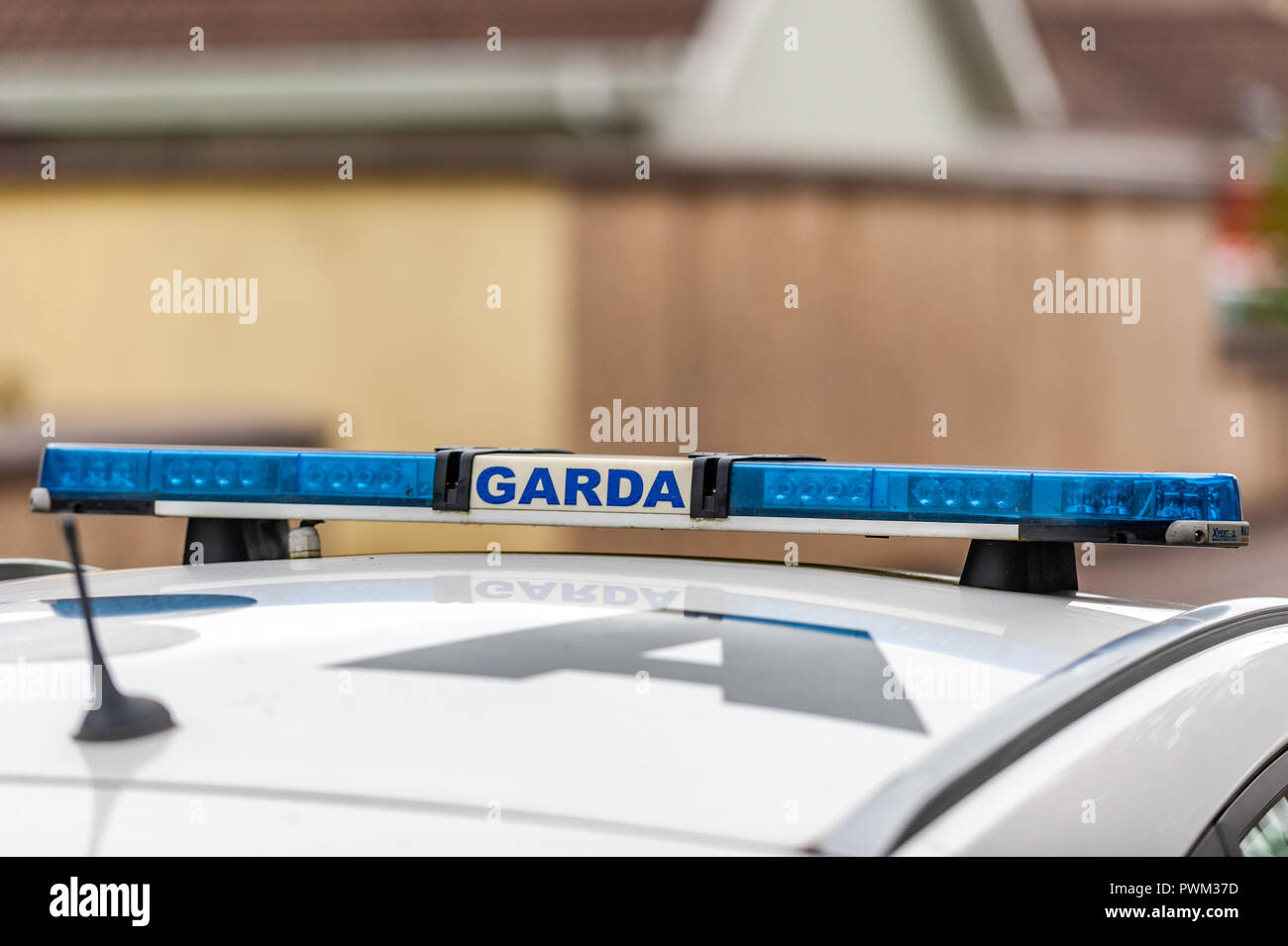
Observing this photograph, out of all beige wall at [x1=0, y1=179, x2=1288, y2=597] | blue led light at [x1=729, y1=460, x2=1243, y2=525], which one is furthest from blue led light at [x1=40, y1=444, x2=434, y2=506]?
beige wall at [x1=0, y1=179, x2=1288, y2=597]

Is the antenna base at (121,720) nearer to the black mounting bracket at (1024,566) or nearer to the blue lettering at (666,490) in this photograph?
the blue lettering at (666,490)

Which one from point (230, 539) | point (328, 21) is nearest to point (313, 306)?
point (328, 21)

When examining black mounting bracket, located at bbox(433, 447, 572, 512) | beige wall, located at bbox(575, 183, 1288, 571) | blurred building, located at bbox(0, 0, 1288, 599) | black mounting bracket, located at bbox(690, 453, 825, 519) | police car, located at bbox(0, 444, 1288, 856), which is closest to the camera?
police car, located at bbox(0, 444, 1288, 856)

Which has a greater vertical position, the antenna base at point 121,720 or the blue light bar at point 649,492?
the blue light bar at point 649,492

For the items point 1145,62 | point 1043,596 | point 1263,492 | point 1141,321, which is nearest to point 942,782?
point 1043,596

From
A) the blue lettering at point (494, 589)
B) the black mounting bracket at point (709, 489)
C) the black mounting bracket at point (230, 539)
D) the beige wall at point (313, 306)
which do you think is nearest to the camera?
the blue lettering at point (494, 589)

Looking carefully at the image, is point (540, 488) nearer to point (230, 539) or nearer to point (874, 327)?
point (230, 539)

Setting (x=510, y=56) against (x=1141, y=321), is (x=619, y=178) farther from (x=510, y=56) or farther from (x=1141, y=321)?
(x=1141, y=321)

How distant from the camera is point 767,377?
11.2 metres

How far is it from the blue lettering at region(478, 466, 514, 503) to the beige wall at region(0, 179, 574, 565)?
8.24 meters

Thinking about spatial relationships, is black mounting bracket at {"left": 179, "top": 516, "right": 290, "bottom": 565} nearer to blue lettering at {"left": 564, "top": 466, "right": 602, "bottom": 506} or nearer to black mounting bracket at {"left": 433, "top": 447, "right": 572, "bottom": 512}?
black mounting bracket at {"left": 433, "top": 447, "right": 572, "bottom": 512}

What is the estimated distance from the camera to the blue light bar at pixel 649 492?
180 centimetres


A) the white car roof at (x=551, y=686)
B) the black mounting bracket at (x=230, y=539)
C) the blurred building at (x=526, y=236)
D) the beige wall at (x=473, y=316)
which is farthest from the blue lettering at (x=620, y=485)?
the beige wall at (x=473, y=316)

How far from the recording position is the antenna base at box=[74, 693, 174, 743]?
1.17 meters
